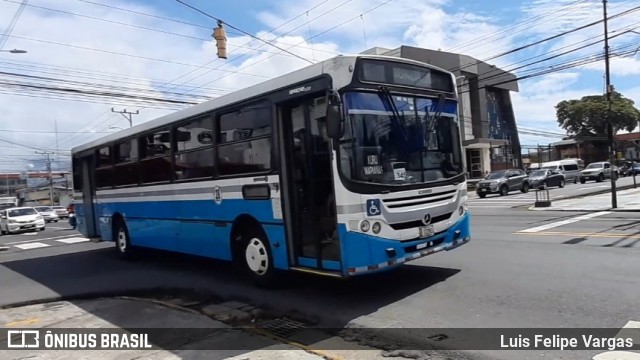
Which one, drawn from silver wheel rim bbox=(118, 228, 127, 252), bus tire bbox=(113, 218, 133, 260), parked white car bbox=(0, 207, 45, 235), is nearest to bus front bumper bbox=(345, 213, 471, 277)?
bus tire bbox=(113, 218, 133, 260)

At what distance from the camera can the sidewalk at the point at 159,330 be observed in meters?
5.00

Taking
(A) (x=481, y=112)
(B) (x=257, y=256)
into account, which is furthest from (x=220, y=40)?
(A) (x=481, y=112)

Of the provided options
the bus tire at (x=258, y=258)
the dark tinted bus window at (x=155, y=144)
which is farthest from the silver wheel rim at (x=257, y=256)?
the dark tinted bus window at (x=155, y=144)

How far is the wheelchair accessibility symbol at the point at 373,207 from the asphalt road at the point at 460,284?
4.02 feet

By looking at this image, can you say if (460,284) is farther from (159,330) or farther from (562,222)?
(562,222)

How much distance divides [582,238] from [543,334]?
6805 mm

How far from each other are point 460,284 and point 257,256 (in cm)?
309

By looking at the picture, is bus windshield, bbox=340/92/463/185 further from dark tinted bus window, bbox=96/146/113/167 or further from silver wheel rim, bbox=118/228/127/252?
dark tinted bus window, bbox=96/146/113/167

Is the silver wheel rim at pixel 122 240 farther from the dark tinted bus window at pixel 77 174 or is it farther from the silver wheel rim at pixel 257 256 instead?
the silver wheel rim at pixel 257 256

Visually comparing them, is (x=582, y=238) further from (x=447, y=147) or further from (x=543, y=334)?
(x=543, y=334)

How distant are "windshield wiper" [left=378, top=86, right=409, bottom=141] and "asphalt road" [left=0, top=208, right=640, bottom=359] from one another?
2250 mm

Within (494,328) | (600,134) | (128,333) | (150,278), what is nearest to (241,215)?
(128,333)

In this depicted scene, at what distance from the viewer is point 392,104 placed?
6.60 m

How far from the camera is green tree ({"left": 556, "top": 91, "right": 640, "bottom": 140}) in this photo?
65375 mm
